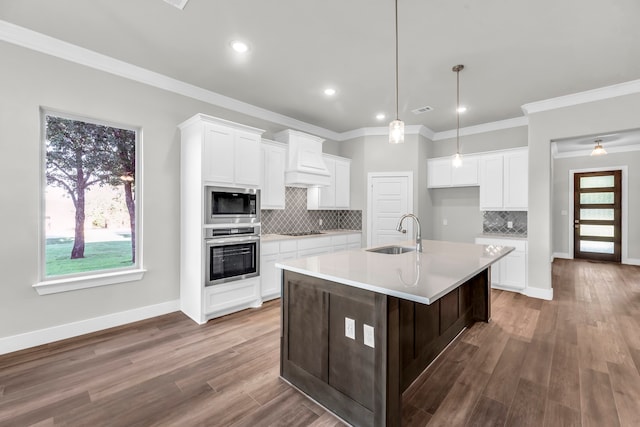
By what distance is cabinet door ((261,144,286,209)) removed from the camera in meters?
4.34

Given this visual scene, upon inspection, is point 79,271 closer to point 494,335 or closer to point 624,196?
point 494,335

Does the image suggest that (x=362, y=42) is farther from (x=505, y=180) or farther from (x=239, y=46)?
(x=505, y=180)

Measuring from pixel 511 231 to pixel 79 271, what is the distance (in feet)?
20.5

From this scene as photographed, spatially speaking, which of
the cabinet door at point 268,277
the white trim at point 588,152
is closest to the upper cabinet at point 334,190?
the cabinet door at point 268,277

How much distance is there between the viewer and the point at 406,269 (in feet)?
6.50

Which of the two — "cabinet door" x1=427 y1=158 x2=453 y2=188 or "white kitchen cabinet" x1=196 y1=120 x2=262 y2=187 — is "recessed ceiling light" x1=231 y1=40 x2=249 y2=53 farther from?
"cabinet door" x1=427 y1=158 x2=453 y2=188

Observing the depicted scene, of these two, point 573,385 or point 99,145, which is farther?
point 99,145

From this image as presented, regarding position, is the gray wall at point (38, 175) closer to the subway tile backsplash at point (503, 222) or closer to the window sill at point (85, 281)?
the window sill at point (85, 281)

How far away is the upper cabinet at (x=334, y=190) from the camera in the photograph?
17.4 feet

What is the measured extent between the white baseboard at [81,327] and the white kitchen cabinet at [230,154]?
67.1 inches

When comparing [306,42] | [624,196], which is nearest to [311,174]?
[306,42]

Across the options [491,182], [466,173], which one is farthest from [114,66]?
[491,182]

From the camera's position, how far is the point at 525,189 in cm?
459

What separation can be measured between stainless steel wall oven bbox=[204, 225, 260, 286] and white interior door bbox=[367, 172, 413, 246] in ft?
8.36
